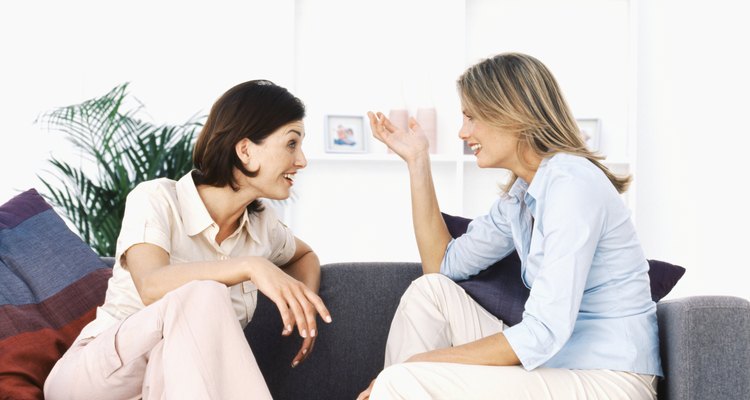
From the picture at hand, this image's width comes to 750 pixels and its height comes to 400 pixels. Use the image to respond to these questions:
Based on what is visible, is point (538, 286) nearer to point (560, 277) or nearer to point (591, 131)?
point (560, 277)

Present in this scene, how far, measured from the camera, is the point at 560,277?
169 cm

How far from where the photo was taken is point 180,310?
1697 mm

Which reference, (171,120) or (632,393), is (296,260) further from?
(171,120)

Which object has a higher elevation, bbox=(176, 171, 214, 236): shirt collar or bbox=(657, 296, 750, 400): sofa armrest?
bbox=(176, 171, 214, 236): shirt collar

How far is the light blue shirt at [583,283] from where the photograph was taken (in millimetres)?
1690

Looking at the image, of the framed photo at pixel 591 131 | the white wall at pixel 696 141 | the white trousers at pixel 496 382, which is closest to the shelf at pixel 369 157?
the framed photo at pixel 591 131

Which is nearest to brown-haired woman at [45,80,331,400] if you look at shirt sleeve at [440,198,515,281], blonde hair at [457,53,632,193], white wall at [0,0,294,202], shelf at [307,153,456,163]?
shirt sleeve at [440,198,515,281]

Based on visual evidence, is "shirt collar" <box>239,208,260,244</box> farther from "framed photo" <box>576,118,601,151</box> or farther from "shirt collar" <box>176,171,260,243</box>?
"framed photo" <box>576,118,601,151</box>

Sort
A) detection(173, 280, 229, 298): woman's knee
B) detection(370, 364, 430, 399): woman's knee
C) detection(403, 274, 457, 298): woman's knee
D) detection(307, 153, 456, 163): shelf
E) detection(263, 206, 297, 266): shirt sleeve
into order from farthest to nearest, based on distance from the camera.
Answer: detection(307, 153, 456, 163): shelf, detection(263, 206, 297, 266): shirt sleeve, detection(403, 274, 457, 298): woman's knee, detection(173, 280, 229, 298): woman's knee, detection(370, 364, 430, 399): woman's knee

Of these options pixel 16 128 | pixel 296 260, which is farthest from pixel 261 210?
pixel 16 128

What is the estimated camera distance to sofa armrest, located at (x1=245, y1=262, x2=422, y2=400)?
2373 mm

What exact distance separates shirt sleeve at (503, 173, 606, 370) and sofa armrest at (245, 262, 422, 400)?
0.75 metres

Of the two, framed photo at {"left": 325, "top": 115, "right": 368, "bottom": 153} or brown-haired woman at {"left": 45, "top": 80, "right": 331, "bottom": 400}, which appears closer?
brown-haired woman at {"left": 45, "top": 80, "right": 331, "bottom": 400}

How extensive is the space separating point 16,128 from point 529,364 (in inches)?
133
